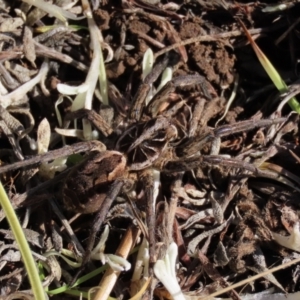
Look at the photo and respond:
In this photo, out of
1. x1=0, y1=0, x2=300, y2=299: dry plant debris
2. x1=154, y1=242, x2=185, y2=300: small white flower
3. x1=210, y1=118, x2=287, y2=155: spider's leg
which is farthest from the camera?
x1=210, y1=118, x2=287, y2=155: spider's leg

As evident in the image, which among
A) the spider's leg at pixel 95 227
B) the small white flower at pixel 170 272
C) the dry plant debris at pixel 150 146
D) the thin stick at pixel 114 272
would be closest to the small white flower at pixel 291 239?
the dry plant debris at pixel 150 146

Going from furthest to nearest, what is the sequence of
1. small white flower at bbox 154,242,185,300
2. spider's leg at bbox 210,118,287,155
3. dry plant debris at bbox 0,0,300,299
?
spider's leg at bbox 210,118,287,155
dry plant debris at bbox 0,0,300,299
small white flower at bbox 154,242,185,300

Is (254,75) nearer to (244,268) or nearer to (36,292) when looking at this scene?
(244,268)

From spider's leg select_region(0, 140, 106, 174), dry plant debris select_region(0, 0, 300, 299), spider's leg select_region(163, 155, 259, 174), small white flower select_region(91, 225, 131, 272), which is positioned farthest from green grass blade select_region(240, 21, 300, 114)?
small white flower select_region(91, 225, 131, 272)

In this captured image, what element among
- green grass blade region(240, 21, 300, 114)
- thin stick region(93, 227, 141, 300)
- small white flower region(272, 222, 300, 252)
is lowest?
thin stick region(93, 227, 141, 300)

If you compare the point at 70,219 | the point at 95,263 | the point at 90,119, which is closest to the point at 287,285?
the point at 95,263

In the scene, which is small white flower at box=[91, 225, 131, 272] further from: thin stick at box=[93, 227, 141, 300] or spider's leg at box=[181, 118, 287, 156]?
spider's leg at box=[181, 118, 287, 156]

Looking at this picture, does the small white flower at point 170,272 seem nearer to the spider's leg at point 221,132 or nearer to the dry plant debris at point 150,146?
the dry plant debris at point 150,146
